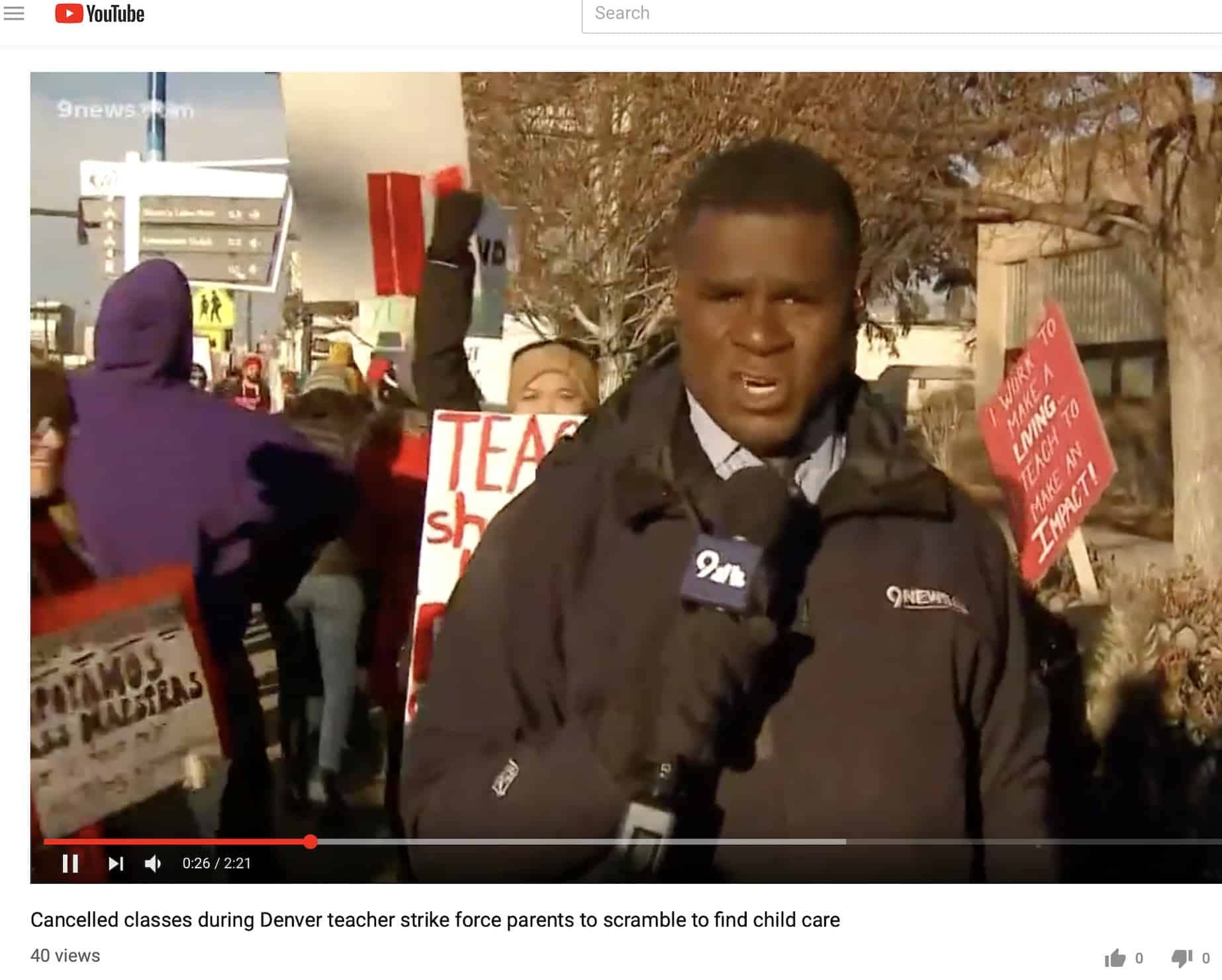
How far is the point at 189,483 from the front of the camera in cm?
173

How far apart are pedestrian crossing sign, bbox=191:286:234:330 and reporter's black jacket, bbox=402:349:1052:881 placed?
46 cm

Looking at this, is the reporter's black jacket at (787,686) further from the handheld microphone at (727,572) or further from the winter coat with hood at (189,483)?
the winter coat with hood at (189,483)

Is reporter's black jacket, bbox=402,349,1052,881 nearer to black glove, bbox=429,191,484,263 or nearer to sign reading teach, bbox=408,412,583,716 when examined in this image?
sign reading teach, bbox=408,412,583,716

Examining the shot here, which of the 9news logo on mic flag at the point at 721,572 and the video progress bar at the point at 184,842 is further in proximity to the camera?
the video progress bar at the point at 184,842

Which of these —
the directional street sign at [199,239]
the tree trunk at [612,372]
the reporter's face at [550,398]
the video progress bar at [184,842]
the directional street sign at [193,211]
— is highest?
the directional street sign at [193,211]

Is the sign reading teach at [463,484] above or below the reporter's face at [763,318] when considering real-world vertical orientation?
below

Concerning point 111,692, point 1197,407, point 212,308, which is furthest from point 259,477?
point 1197,407

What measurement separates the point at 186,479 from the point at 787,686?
34.0 inches

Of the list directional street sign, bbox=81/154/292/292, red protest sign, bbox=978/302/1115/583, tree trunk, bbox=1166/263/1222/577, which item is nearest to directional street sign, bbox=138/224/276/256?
directional street sign, bbox=81/154/292/292

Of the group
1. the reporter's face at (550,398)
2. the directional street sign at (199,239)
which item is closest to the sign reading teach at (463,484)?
the reporter's face at (550,398)

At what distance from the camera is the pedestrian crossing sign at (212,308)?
1.71 meters

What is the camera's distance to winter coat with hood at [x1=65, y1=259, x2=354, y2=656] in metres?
A: 1.72
